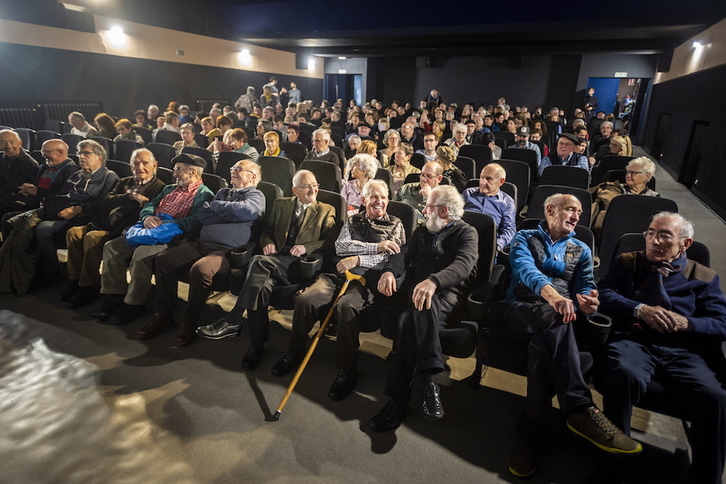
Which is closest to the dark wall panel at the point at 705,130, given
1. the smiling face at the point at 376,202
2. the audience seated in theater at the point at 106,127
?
the smiling face at the point at 376,202

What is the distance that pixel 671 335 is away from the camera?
6.02 feet

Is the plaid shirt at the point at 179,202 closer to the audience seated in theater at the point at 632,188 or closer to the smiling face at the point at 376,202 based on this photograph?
the smiling face at the point at 376,202

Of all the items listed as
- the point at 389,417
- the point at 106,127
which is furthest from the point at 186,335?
the point at 106,127

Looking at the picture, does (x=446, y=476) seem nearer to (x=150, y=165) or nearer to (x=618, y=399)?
(x=618, y=399)

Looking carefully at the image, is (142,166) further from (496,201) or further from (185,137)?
(496,201)

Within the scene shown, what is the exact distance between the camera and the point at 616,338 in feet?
6.33

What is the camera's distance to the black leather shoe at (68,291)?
3.08 meters

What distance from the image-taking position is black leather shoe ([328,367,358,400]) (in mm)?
2154

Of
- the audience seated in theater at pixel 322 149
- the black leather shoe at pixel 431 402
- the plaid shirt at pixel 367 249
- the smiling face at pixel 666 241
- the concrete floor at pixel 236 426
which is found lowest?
the concrete floor at pixel 236 426

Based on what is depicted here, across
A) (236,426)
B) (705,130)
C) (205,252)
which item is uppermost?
(705,130)

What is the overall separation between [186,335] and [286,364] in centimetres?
74

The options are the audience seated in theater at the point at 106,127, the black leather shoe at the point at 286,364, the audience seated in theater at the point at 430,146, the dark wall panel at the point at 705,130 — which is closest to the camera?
the black leather shoe at the point at 286,364

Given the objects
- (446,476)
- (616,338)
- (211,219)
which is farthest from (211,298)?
(616,338)

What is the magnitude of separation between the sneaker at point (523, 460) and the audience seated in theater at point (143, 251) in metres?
2.31
